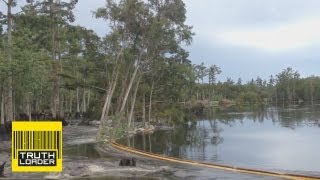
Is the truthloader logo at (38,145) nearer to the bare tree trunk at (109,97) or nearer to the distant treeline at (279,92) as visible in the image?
the bare tree trunk at (109,97)

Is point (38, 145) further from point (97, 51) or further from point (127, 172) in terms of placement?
point (97, 51)

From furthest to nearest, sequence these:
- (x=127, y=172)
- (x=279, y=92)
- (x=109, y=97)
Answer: (x=279, y=92) < (x=109, y=97) < (x=127, y=172)

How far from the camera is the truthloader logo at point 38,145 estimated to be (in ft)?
21.5

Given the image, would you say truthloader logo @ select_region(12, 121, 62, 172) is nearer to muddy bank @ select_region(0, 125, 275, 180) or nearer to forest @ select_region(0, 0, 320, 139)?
muddy bank @ select_region(0, 125, 275, 180)

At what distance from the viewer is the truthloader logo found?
6539 mm

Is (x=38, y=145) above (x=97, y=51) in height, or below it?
below

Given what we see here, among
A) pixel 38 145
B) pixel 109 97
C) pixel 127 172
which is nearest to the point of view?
pixel 38 145

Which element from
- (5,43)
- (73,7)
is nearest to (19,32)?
(5,43)

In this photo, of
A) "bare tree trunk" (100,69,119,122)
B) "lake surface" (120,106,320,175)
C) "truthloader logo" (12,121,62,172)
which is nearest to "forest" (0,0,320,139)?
"bare tree trunk" (100,69,119,122)

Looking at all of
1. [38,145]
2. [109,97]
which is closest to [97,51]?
[109,97]

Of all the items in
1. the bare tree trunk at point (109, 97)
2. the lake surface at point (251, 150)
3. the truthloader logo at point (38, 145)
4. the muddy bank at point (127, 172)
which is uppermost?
the bare tree trunk at point (109, 97)

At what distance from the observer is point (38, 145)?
21.6ft

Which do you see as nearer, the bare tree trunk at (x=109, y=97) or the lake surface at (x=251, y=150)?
the lake surface at (x=251, y=150)

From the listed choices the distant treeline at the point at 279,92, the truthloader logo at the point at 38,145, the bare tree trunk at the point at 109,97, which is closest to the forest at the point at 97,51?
the bare tree trunk at the point at 109,97
